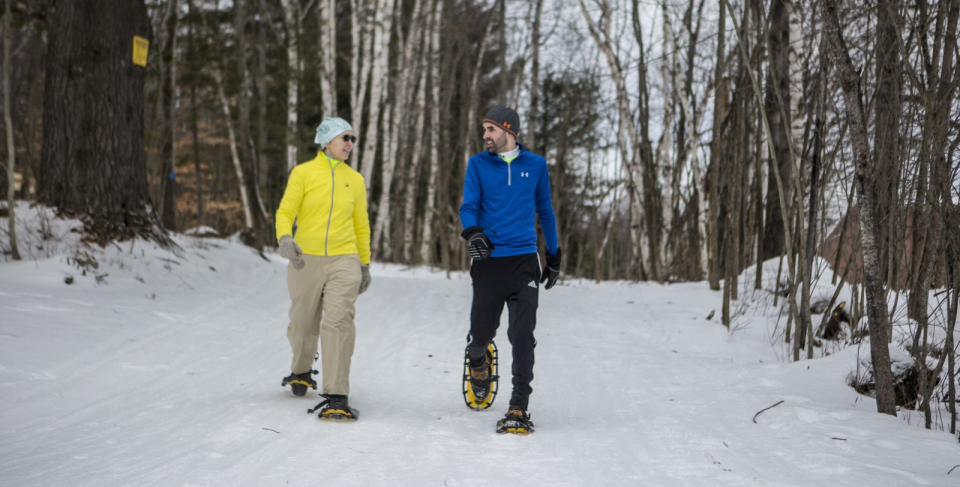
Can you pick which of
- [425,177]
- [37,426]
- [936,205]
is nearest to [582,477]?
[936,205]

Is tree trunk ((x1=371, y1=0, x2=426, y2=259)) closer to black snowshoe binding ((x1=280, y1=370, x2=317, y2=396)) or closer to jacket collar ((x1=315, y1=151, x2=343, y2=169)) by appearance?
black snowshoe binding ((x1=280, y1=370, x2=317, y2=396))

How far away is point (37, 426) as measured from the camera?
3998 mm

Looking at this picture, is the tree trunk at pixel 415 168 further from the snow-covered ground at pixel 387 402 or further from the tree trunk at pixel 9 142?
the tree trunk at pixel 9 142

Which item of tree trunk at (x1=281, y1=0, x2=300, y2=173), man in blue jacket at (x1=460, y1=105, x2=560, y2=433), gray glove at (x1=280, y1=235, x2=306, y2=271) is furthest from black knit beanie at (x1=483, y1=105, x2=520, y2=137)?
tree trunk at (x1=281, y1=0, x2=300, y2=173)

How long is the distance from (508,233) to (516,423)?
112cm

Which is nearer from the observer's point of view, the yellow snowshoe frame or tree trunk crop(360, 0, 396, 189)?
the yellow snowshoe frame

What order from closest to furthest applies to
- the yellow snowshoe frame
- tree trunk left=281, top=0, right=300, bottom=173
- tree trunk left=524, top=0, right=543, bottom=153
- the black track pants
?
the black track pants
the yellow snowshoe frame
tree trunk left=524, top=0, right=543, bottom=153
tree trunk left=281, top=0, right=300, bottom=173

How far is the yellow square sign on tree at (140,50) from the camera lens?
30.6 ft

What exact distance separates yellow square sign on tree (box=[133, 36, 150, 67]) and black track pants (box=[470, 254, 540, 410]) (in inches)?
273

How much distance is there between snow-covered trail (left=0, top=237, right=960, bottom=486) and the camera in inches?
137

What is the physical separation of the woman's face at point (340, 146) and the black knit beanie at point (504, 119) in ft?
3.14

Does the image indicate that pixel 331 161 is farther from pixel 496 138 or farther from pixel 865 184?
pixel 865 184

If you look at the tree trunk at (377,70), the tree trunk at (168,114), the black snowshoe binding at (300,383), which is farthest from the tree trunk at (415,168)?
the black snowshoe binding at (300,383)

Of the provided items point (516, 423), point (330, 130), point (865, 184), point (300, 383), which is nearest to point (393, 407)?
point (300, 383)
